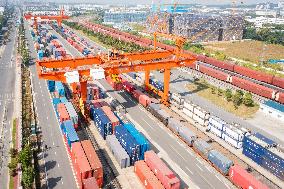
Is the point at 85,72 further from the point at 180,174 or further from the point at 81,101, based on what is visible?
the point at 180,174

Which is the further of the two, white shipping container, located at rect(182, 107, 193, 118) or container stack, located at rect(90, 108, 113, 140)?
white shipping container, located at rect(182, 107, 193, 118)

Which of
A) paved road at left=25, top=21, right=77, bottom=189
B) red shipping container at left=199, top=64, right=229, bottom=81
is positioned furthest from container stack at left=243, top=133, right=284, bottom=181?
red shipping container at left=199, top=64, right=229, bottom=81

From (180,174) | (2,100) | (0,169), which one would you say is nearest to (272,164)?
(180,174)

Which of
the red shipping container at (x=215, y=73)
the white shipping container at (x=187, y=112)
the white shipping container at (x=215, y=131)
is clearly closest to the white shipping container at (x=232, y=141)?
the white shipping container at (x=215, y=131)

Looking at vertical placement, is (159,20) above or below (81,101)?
above

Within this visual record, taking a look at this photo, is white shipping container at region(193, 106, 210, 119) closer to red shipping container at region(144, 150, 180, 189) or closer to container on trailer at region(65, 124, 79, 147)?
red shipping container at region(144, 150, 180, 189)

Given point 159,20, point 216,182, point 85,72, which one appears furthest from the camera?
point 159,20

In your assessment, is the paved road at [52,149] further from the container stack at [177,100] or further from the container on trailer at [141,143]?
the container stack at [177,100]
